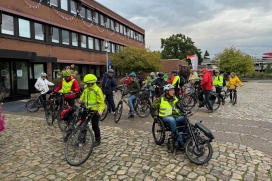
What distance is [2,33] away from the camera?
44.2ft

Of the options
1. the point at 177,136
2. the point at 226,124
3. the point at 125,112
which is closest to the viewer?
the point at 177,136

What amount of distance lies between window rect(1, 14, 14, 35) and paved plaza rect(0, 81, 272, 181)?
897 centimetres

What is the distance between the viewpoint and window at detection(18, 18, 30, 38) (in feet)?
48.8

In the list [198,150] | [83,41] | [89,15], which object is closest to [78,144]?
[198,150]

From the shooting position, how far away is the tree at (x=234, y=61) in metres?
39.2

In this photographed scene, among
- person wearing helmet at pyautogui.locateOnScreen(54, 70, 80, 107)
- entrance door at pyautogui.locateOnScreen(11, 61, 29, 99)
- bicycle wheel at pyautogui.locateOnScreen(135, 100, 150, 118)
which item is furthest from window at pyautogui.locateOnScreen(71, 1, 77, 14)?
person wearing helmet at pyautogui.locateOnScreen(54, 70, 80, 107)

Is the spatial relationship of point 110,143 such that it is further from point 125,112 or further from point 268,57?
point 268,57

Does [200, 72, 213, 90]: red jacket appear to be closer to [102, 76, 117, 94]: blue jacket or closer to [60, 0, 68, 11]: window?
[102, 76, 117, 94]: blue jacket

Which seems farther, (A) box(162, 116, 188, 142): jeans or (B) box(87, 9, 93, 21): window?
(B) box(87, 9, 93, 21): window

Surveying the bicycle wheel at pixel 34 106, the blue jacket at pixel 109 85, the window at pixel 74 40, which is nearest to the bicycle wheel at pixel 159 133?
the blue jacket at pixel 109 85

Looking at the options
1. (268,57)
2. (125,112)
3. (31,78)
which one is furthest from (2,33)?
(268,57)

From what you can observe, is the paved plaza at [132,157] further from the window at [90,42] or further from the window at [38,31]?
the window at [90,42]

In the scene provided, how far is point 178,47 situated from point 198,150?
68024 mm

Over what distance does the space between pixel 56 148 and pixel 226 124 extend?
5.39 metres
